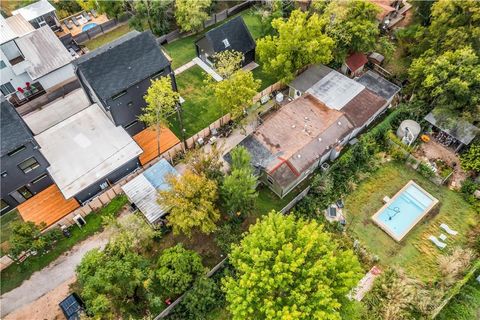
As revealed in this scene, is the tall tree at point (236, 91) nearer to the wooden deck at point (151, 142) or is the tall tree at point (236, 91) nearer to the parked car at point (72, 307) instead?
the wooden deck at point (151, 142)

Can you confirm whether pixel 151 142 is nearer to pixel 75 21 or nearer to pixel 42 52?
pixel 42 52

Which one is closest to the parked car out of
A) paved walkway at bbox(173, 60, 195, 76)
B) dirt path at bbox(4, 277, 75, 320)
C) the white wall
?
dirt path at bbox(4, 277, 75, 320)

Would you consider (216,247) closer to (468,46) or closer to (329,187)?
(329,187)

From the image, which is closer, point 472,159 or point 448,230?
point 448,230

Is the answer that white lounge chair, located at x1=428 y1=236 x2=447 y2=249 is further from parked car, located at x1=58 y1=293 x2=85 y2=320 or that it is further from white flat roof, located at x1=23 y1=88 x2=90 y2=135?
white flat roof, located at x1=23 y1=88 x2=90 y2=135

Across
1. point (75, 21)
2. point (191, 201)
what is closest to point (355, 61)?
point (191, 201)
